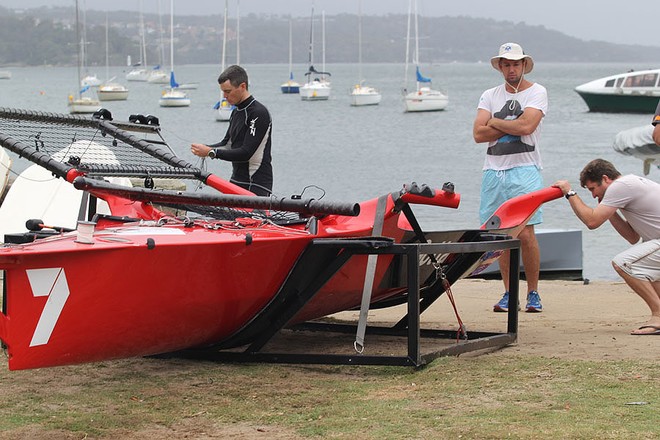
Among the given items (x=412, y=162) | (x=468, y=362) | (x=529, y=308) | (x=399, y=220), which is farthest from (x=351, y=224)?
(x=412, y=162)

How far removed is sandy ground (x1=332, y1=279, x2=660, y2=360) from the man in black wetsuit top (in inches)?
55.7

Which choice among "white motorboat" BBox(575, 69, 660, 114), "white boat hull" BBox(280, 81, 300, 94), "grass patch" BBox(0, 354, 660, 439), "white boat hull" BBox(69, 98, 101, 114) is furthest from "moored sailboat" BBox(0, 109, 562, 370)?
"white boat hull" BBox(280, 81, 300, 94)

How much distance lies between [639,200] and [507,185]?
1.08 meters

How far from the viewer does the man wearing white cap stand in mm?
8500

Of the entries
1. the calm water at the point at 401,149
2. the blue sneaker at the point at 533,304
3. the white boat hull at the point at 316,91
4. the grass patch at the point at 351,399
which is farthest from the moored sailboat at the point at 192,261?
the white boat hull at the point at 316,91

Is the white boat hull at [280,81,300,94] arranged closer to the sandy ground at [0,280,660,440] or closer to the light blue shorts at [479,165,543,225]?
the sandy ground at [0,280,660,440]

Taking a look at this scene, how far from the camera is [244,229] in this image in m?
6.68

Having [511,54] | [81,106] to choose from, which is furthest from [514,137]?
[81,106]

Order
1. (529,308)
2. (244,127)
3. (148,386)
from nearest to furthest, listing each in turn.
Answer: (148,386)
(244,127)
(529,308)

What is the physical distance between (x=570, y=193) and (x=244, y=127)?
7.64ft

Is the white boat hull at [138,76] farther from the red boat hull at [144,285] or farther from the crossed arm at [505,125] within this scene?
the red boat hull at [144,285]

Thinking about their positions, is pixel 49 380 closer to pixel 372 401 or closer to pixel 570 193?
pixel 372 401

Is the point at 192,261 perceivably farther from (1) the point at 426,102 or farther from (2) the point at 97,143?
(1) the point at 426,102

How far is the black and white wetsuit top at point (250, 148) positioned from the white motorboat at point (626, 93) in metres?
55.7
